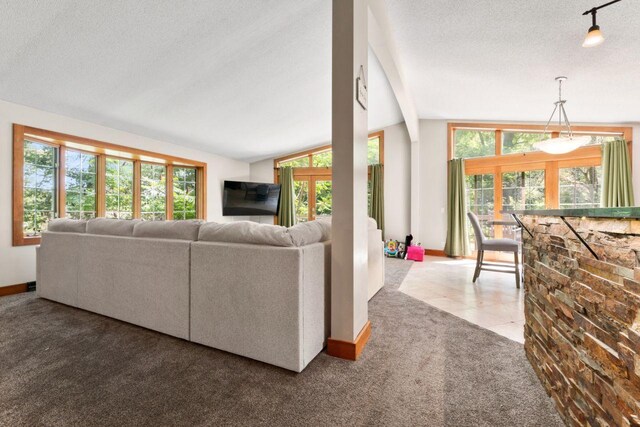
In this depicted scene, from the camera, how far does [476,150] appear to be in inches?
225

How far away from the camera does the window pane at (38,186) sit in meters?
3.49

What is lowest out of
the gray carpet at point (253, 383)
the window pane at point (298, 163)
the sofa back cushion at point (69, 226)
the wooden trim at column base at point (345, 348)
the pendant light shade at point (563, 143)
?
the gray carpet at point (253, 383)

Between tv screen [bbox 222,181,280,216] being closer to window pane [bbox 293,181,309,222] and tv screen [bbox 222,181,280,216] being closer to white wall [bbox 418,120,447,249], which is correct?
window pane [bbox 293,181,309,222]

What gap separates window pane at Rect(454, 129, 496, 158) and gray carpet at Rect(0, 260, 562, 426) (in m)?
4.52

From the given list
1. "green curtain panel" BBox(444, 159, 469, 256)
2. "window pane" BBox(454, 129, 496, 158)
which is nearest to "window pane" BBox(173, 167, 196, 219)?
"green curtain panel" BBox(444, 159, 469, 256)

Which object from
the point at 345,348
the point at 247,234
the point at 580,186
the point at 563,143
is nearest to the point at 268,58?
the point at 247,234

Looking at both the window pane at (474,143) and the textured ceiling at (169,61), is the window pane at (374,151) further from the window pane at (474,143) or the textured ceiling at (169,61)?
the textured ceiling at (169,61)

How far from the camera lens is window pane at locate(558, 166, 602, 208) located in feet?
15.3

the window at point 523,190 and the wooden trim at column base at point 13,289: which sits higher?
the window at point 523,190

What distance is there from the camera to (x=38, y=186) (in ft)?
11.9

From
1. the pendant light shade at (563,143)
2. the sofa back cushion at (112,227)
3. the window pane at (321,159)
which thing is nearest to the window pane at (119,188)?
the sofa back cushion at (112,227)

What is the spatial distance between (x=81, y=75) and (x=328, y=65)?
2664 mm

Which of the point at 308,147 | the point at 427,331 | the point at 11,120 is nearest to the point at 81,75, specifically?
the point at 11,120

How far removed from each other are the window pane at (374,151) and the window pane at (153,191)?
450 centimetres
